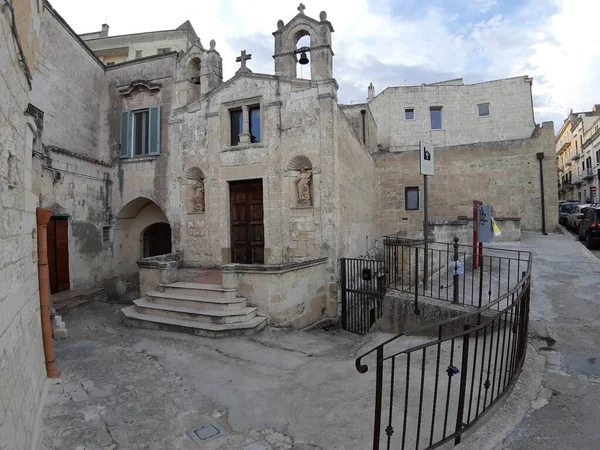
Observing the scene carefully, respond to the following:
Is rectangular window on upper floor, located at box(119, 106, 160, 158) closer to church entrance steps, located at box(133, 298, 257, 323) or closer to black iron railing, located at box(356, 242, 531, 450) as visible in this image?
church entrance steps, located at box(133, 298, 257, 323)

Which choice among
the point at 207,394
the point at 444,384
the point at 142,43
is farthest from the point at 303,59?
the point at 142,43

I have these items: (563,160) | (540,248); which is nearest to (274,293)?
(540,248)

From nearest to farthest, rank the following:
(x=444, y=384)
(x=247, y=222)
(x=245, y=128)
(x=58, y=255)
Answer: (x=444, y=384) < (x=58, y=255) < (x=245, y=128) < (x=247, y=222)

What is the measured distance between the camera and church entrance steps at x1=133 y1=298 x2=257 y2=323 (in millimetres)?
6781

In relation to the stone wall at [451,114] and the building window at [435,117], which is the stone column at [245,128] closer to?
the stone wall at [451,114]

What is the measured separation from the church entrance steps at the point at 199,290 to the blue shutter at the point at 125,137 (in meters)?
5.82

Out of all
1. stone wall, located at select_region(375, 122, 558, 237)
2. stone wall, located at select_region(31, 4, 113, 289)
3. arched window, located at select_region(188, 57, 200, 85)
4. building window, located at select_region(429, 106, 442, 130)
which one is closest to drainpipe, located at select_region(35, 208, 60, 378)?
stone wall, located at select_region(31, 4, 113, 289)

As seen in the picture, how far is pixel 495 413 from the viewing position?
2893mm

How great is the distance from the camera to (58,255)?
32.1 ft

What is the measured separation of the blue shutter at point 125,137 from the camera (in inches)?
469

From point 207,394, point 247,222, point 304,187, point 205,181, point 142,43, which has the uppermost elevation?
point 142,43

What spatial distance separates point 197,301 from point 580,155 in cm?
Result: 4256

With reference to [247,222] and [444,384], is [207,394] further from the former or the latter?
[247,222]

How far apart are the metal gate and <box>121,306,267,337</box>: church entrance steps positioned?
2.79m
